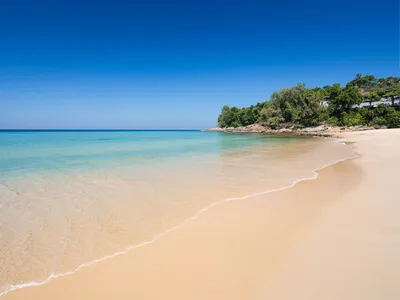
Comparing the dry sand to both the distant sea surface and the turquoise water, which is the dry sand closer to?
the distant sea surface

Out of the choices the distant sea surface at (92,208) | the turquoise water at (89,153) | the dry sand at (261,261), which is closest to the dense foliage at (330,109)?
the turquoise water at (89,153)

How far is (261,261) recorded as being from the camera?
2.41m

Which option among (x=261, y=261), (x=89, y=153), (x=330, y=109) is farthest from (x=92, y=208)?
(x=330, y=109)

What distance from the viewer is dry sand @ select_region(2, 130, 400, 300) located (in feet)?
6.56

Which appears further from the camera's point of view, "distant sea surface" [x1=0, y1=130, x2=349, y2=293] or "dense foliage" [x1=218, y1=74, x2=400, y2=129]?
"dense foliage" [x1=218, y1=74, x2=400, y2=129]

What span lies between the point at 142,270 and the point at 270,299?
51.6 inches

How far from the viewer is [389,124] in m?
36.4

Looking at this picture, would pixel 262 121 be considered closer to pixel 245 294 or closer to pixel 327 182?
pixel 327 182

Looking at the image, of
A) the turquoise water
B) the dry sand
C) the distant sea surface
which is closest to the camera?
the dry sand

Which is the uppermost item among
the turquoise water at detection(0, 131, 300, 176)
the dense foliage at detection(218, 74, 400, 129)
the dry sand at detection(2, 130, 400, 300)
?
the dense foliage at detection(218, 74, 400, 129)

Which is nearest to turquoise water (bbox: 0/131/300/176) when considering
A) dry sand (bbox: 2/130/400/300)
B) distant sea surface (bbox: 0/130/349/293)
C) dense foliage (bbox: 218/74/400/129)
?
distant sea surface (bbox: 0/130/349/293)

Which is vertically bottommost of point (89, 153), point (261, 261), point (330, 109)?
point (261, 261)

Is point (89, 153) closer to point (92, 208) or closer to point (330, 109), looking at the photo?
point (92, 208)

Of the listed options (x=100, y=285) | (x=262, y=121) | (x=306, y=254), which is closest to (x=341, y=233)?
(x=306, y=254)
